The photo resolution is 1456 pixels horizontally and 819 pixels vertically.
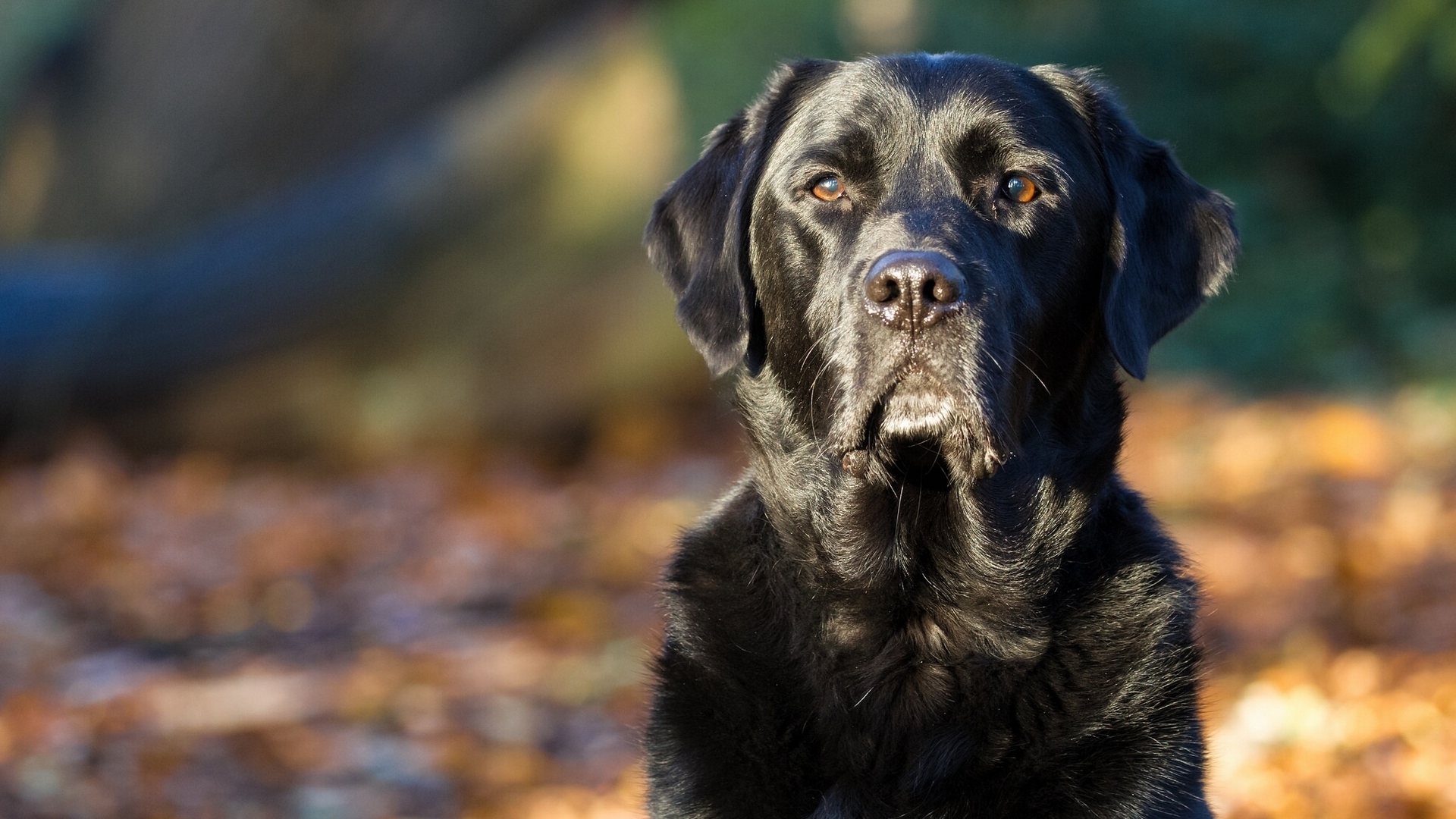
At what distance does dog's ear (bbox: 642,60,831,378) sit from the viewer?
148 inches

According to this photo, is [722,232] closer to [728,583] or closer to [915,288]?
[915,288]

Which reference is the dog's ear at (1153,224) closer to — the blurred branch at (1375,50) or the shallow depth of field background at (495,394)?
the shallow depth of field background at (495,394)

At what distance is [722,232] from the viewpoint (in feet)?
12.6

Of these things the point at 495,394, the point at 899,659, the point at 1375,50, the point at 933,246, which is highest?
the point at 495,394

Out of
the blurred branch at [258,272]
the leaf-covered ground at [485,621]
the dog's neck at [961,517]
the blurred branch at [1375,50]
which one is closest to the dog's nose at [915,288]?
the dog's neck at [961,517]

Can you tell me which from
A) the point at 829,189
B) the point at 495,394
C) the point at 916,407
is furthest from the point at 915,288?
the point at 495,394

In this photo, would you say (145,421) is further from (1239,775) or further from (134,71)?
(1239,775)

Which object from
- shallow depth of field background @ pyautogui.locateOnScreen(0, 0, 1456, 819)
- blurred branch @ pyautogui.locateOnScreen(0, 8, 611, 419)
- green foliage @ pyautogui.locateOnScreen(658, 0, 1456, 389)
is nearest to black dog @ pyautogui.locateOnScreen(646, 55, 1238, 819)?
shallow depth of field background @ pyautogui.locateOnScreen(0, 0, 1456, 819)

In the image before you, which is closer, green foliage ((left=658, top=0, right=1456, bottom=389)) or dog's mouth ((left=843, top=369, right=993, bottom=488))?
dog's mouth ((left=843, top=369, right=993, bottom=488))

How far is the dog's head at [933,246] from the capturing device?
329 centimetres

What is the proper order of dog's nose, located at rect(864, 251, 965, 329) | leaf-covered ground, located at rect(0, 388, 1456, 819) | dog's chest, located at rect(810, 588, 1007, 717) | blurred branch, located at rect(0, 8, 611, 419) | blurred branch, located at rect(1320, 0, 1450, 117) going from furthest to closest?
1. blurred branch, located at rect(0, 8, 611, 419)
2. blurred branch, located at rect(1320, 0, 1450, 117)
3. leaf-covered ground, located at rect(0, 388, 1456, 819)
4. dog's chest, located at rect(810, 588, 1007, 717)
5. dog's nose, located at rect(864, 251, 965, 329)

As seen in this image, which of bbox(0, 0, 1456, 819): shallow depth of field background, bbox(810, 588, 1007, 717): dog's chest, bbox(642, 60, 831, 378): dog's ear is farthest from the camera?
bbox(0, 0, 1456, 819): shallow depth of field background

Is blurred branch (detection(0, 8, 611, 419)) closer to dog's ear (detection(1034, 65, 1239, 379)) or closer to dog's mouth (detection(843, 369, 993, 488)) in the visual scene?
dog's ear (detection(1034, 65, 1239, 379))

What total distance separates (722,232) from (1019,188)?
2.55 feet
